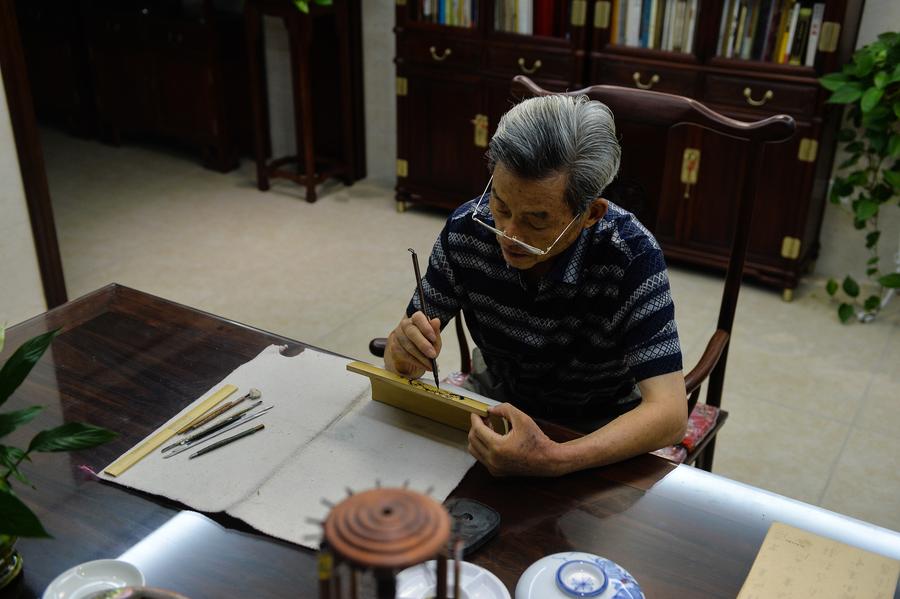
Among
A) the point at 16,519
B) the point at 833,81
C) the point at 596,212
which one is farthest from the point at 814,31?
the point at 16,519

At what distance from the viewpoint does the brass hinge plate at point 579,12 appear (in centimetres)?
331

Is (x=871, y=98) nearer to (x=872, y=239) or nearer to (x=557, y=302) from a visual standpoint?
(x=872, y=239)

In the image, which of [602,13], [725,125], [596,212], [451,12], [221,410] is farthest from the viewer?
[451,12]

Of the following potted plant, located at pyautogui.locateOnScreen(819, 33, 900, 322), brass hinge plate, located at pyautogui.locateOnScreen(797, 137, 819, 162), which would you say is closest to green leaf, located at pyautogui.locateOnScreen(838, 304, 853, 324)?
potted plant, located at pyautogui.locateOnScreen(819, 33, 900, 322)

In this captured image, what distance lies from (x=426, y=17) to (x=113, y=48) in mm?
2020

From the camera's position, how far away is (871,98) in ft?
9.21

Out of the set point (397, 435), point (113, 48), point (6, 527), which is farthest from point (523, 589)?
point (113, 48)

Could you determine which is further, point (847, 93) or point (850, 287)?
point (850, 287)

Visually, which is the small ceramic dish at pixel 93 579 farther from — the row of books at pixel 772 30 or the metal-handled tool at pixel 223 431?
the row of books at pixel 772 30

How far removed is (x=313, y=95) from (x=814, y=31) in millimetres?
2473

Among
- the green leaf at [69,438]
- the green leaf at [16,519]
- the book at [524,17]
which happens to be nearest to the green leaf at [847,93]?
the book at [524,17]

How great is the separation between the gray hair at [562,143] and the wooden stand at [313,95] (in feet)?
9.48

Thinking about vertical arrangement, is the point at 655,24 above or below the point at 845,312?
above

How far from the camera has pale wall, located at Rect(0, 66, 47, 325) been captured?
9.10 ft
